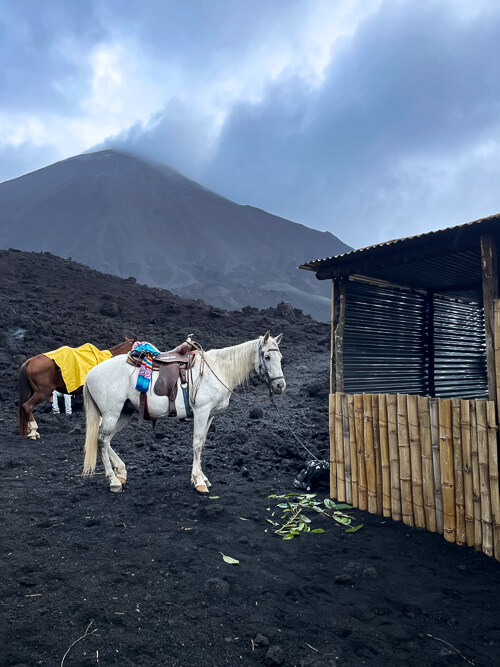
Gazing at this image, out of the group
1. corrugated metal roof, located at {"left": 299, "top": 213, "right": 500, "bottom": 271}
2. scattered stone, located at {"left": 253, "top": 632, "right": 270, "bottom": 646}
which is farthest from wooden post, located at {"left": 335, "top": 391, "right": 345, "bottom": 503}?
scattered stone, located at {"left": 253, "top": 632, "right": 270, "bottom": 646}

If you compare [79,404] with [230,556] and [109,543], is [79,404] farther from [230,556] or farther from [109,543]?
[230,556]

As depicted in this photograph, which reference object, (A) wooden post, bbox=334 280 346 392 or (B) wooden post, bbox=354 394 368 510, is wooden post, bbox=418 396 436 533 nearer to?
(B) wooden post, bbox=354 394 368 510

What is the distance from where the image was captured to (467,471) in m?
3.84

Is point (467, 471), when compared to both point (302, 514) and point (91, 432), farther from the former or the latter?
point (91, 432)

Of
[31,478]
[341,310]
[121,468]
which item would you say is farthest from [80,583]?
[341,310]

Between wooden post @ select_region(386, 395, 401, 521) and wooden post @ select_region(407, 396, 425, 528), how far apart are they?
0.18 meters

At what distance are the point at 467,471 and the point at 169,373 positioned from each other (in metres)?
3.51

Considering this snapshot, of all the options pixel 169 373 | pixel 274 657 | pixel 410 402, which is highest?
pixel 169 373

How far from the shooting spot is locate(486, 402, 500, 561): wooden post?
3643mm

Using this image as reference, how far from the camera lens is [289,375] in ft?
47.1

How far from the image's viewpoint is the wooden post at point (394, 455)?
4445mm

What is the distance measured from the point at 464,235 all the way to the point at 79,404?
9.25 m

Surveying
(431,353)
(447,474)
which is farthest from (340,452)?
(431,353)

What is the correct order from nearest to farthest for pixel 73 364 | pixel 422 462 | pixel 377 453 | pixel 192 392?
pixel 422 462
pixel 377 453
pixel 192 392
pixel 73 364
